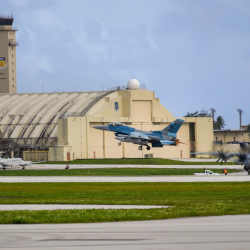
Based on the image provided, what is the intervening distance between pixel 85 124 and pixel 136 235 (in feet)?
359

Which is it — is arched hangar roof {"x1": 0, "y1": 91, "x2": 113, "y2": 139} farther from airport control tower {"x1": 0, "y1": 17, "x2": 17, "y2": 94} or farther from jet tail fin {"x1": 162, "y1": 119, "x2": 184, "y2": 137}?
airport control tower {"x1": 0, "y1": 17, "x2": 17, "y2": 94}

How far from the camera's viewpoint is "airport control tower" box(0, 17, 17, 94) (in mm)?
186375

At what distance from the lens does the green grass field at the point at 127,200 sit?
30973 millimetres

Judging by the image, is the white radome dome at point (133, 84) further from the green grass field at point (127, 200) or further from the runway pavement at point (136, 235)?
the runway pavement at point (136, 235)

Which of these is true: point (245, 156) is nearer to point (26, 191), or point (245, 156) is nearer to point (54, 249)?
point (26, 191)

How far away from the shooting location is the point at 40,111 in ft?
488

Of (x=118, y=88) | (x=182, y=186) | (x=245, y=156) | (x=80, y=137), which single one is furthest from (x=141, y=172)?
(x=118, y=88)

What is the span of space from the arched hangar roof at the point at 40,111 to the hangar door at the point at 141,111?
6.47 metres

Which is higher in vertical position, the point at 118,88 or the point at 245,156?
the point at 118,88

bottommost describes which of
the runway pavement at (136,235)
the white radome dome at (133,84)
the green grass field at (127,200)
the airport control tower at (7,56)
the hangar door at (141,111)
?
the runway pavement at (136,235)

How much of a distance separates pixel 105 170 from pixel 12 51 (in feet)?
335

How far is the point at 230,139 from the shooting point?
161 meters

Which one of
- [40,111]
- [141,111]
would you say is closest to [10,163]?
[141,111]

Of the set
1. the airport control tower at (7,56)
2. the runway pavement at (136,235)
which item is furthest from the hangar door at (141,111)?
the runway pavement at (136,235)
